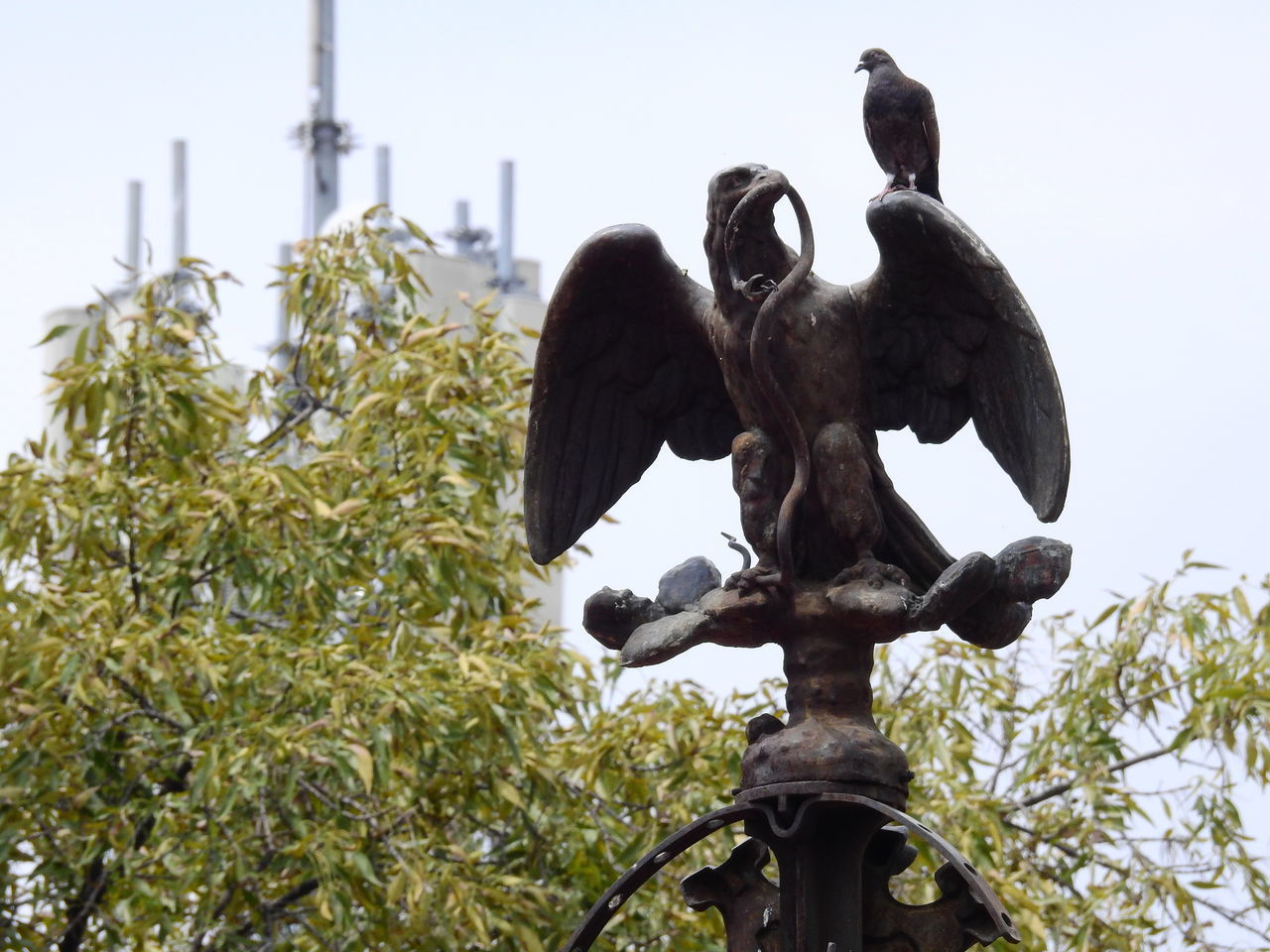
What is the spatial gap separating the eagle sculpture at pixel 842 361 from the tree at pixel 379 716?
108 inches

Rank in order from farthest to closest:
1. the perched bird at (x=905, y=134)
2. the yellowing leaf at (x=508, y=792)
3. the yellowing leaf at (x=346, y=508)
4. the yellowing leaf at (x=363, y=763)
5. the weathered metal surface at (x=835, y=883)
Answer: the yellowing leaf at (x=346, y=508) < the yellowing leaf at (x=508, y=792) < the yellowing leaf at (x=363, y=763) < the perched bird at (x=905, y=134) < the weathered metal surface at (x=835, y=883)

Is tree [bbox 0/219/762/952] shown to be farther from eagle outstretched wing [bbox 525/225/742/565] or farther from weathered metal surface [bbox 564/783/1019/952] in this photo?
weathered metal surface [bbox 564/783/1019/952]

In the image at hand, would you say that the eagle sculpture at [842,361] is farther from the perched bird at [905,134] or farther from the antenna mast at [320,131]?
the antenna mast at [320,131]

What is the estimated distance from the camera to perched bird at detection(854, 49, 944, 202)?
388cm

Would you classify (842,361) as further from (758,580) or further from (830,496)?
(758,580)

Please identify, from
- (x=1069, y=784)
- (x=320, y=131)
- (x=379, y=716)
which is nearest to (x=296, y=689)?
(x=379, y=716)

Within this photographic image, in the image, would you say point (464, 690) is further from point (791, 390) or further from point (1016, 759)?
point (791, 390)

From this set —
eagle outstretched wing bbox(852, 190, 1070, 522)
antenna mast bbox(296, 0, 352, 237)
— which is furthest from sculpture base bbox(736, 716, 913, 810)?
antenna mast bbox(296, 0, 352, 237)

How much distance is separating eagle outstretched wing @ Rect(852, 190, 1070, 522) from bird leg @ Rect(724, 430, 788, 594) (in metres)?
0.25

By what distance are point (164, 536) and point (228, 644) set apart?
71 centimetres

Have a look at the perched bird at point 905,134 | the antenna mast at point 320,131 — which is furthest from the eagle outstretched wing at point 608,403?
the antenna mast at point 320,131

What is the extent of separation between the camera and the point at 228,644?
6.89 meters

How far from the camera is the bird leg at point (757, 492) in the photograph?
3.69 metres

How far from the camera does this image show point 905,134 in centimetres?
388
